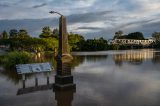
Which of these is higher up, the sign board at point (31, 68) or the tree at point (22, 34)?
the tree at point (22, 34)

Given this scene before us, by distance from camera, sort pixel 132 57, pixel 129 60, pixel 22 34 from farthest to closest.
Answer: pixel 22 34 → pixel 132 57 → pixel 129 60

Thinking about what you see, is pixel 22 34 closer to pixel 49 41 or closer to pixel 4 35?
pixel 4 35

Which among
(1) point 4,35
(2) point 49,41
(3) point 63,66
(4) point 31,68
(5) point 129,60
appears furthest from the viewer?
(1) point 4,35

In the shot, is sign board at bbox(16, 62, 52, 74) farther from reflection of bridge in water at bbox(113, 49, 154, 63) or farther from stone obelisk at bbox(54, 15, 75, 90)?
reflection of bridge in water at bbox(113, 49, 154, 63)

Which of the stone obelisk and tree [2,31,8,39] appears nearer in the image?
the stone obelisk

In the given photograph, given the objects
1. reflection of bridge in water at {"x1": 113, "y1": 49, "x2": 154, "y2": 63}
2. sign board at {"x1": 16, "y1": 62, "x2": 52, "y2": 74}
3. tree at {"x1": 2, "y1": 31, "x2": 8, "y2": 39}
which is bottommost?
reflection of bridge in water at {"x1": 113, "y1": 49, "x2": 154, "y2": 63}

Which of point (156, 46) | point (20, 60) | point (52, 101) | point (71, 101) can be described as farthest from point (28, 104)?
point (156, 46)

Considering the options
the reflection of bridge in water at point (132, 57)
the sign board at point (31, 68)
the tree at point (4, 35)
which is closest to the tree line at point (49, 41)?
the tree at point (4, 35)

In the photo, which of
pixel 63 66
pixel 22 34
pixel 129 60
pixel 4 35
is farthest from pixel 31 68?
pixel 4 35

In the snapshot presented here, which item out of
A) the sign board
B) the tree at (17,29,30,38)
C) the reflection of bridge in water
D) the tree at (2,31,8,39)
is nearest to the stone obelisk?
the sign board

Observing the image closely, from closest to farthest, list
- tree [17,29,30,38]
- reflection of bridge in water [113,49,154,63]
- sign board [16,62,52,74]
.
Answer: sign board [16,62,52,74] → reflection of bridge in water [113,49,154,63] → tree [17,29,30,38]

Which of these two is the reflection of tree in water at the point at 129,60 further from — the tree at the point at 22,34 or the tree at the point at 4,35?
the tree at the point at 4,35

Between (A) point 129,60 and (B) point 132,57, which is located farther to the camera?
(B) point 132,57

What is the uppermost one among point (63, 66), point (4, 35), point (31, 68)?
point (4, 35)
